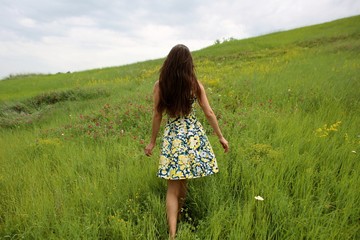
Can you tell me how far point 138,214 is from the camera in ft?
10.7

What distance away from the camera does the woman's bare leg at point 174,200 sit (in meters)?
3.03

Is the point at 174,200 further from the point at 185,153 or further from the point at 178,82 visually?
the point at 178,82

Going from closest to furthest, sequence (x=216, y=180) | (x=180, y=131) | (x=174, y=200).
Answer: (x=174, y=200) < (x=180, y=131) < (x=216, y=180)

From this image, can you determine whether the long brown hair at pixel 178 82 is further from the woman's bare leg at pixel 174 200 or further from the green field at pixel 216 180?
the green field at pixel 216 180

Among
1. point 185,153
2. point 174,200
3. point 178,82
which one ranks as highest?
point 178,82

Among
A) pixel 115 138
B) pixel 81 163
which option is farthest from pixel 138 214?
pixel 115 138

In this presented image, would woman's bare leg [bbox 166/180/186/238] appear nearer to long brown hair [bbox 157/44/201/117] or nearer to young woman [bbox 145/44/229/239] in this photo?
young woman [bbox 145/44/229/239]

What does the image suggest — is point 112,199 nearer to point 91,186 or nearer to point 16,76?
point 91,186

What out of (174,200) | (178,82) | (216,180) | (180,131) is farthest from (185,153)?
(178,82)

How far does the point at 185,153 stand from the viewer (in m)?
3.27

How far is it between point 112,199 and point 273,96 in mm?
5622

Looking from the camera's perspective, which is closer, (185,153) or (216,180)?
(185,153)

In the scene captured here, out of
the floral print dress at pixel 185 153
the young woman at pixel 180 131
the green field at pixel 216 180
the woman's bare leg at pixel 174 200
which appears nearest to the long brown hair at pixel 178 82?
the young woman at pixel 180 131

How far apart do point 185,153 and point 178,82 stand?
811 mm
